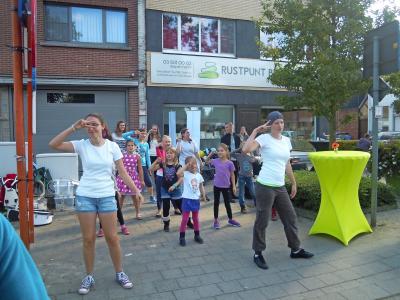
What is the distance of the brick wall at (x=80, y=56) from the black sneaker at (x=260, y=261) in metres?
9.90

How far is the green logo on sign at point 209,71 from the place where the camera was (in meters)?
14.6

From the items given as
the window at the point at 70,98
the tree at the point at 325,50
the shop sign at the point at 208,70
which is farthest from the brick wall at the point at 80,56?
the tree at the point at 325,50

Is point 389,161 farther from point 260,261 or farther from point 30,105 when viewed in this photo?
point 30,105

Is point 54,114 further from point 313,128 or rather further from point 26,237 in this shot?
point 313,128

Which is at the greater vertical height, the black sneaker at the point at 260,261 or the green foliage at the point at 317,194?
the green foliage at the point at 317,194

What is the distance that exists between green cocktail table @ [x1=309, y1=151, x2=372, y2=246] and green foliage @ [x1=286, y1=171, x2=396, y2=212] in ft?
4.09

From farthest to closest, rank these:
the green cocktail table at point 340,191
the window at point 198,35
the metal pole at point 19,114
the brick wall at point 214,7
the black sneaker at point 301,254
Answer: the window at point 198,35, the brick wall at point 214,7, the green cocktail table at point 340,191, the black sneaker at point 301,254, the metal pole at point 19,114

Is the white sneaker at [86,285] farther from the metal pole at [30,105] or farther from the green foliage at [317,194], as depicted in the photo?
the green foliage at [317,194]

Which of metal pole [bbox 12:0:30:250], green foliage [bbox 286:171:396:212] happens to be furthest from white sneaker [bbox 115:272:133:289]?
green foliage [bbox 286:171:396:212]

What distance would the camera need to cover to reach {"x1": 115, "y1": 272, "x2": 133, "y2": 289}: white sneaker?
4.21m

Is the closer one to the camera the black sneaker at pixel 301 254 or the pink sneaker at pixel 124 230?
the black sneaker at pixel 301 254

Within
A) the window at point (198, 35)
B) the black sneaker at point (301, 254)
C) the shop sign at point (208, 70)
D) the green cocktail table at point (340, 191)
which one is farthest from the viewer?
the window at point (198, 35)

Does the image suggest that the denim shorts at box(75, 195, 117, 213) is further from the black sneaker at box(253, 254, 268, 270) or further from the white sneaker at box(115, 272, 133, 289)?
the black sneaker at box(253, 254, 268, 270)

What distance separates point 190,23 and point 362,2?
698 cm
